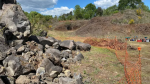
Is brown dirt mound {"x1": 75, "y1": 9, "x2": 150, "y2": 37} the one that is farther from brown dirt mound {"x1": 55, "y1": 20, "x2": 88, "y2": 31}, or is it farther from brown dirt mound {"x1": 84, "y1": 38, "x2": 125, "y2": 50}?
brown dirt mound {"x1": 55, "y1": 20, "x2": 88, "y2": 31}

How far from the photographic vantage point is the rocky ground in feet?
12.9

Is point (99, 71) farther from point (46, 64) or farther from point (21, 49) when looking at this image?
point (21, 49)

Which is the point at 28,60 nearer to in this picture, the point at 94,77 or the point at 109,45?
the point at 94,77

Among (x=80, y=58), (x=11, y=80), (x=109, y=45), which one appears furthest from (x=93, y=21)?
(x=11, y=80)

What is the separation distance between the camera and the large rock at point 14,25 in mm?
5466

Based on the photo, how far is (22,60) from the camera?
4.47 m

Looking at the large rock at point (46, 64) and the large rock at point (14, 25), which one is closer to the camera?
the large rock at point (46, 64)

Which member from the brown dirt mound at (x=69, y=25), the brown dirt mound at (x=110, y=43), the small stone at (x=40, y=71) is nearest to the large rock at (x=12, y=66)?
the small stone at (x=40, y=71)

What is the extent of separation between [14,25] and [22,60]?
6.79 ft

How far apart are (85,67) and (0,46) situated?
3.87 m

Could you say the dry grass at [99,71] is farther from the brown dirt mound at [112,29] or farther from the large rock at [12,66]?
the brown dirt mound at [112,29]

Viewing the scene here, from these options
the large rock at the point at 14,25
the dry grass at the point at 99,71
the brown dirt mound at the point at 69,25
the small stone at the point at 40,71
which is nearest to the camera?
the small stone at the point at 40,71

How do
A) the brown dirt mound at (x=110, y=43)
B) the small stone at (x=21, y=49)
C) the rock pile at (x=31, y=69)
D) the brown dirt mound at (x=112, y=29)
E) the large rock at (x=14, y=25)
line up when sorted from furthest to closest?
the brown dirt mound at (x=112, y=29) → the brown dirt mound at (x=110, y=43) → the large rock at (x=14, y=25) → the small stone at (x=21, y=49) → the rock pile at (x=31, y=69)

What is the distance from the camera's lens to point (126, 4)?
44.7m
